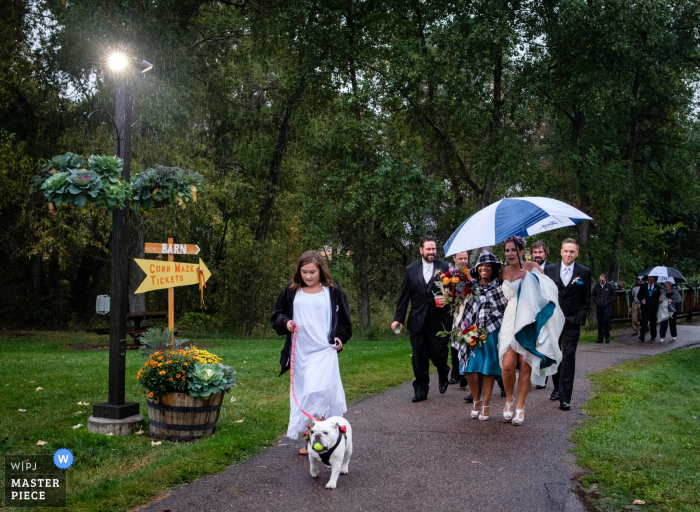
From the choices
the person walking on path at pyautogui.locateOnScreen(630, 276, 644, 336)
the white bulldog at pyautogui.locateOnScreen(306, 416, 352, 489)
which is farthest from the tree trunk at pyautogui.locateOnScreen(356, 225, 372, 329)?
the white bulldog at pyautogui.locateOnScreen(306, 416, 352, 489)

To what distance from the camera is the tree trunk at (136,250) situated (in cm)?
2147

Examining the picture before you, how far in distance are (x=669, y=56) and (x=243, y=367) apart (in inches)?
803

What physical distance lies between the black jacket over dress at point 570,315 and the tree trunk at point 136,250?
576 inches

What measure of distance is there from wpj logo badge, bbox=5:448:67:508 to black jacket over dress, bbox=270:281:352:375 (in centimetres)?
213

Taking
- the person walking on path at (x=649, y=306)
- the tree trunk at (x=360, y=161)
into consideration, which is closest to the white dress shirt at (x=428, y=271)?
the person walking on path at (x=649, y=306)

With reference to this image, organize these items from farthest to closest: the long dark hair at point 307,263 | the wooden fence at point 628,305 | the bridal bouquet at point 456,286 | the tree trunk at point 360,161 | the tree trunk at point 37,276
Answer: the tree trunk at point 37,276
the wooden fence at point 628,305
the tree trunk at point 360,161
the bridal bouquet at point 456,286
the long dark hair at point 307,263

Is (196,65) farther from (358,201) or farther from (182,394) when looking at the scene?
(182,394)

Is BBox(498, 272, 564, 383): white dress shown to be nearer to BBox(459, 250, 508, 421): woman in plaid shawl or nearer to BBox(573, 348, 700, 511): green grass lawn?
BBox(459, 250, 508, 421): woman in plaid shawl

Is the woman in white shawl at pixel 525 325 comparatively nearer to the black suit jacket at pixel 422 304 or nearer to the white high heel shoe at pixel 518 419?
the white high heel shoe at pixel 518 419

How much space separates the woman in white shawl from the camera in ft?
25.3

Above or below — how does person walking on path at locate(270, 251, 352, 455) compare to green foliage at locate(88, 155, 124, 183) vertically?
below

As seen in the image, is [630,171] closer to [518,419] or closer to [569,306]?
[569,306]

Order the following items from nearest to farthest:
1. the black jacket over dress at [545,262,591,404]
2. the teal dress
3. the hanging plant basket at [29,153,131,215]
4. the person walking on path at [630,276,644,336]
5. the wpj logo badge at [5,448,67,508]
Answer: the wpj logo badge at [5,448,67,508]
the hanging plant basket at [29,153,131,215]
the teal dress
the black jacket over dress at [545,262,591,404]
the person walking on path at [630,276,644,336]

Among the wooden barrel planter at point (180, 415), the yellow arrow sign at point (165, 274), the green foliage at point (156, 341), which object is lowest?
the wooden barrel planter at point (180, 415)
